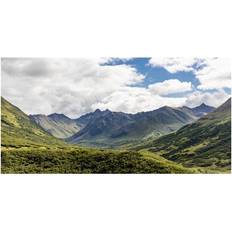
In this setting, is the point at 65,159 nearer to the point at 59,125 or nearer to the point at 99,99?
the point at 59,125

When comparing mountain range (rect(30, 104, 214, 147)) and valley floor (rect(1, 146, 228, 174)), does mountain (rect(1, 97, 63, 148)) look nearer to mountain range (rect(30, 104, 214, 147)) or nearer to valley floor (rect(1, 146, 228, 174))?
mountain range (rect(30, 104, 214, 147))

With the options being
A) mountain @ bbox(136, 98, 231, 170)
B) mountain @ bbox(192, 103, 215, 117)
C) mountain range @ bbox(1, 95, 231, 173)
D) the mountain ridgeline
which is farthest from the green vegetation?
mountain @ bbox(192, 103, 215, 117)

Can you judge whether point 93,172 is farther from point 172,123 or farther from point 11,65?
point 172,123

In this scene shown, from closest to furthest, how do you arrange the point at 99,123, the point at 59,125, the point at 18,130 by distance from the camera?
the point at 18,130 → the point at 59,125 → the point at 99,123

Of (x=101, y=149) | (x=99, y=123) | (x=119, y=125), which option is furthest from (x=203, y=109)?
(x=119, y=125)

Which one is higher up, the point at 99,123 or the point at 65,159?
the point at 99,123
